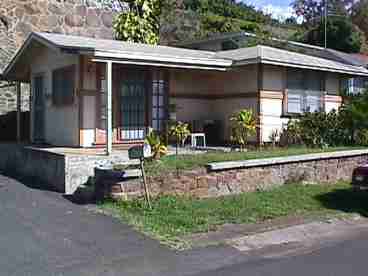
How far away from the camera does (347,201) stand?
11984 mm

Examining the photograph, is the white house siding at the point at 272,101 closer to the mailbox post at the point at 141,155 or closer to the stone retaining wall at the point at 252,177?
the stone retaining wall at the point at 252,177

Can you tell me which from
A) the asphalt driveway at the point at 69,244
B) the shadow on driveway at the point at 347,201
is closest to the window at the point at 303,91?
the shadow on driveway at the point at 347,201

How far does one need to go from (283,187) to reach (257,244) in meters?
4.23

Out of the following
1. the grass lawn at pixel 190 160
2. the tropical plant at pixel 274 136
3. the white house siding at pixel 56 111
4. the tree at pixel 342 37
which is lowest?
the grass lawn at pixel 190 160

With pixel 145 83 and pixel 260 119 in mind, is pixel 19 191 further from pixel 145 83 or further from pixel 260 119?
pixel 260 119

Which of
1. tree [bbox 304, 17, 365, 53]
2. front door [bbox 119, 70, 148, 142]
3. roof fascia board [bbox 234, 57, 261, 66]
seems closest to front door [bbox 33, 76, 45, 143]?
front door [bbox 119, 70, 148, 142]

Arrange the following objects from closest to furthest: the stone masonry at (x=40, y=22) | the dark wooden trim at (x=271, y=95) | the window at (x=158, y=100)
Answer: the window at (x=158, y=100) < the dark wooden trim at (x=271, y=95) < the stone masonry at (x=40, y=22)

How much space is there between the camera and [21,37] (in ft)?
76.4

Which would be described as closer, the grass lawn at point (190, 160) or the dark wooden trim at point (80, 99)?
the grass lawn at point (190, 160)

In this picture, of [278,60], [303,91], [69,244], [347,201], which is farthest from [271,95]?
[69,244]

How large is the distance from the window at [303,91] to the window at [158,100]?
12.5 ft

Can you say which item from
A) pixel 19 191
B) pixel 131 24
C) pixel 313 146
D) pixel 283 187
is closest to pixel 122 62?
pixel 19 191

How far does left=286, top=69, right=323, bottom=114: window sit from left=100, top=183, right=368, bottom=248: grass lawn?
4.78 m

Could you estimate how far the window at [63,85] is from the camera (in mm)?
14867
